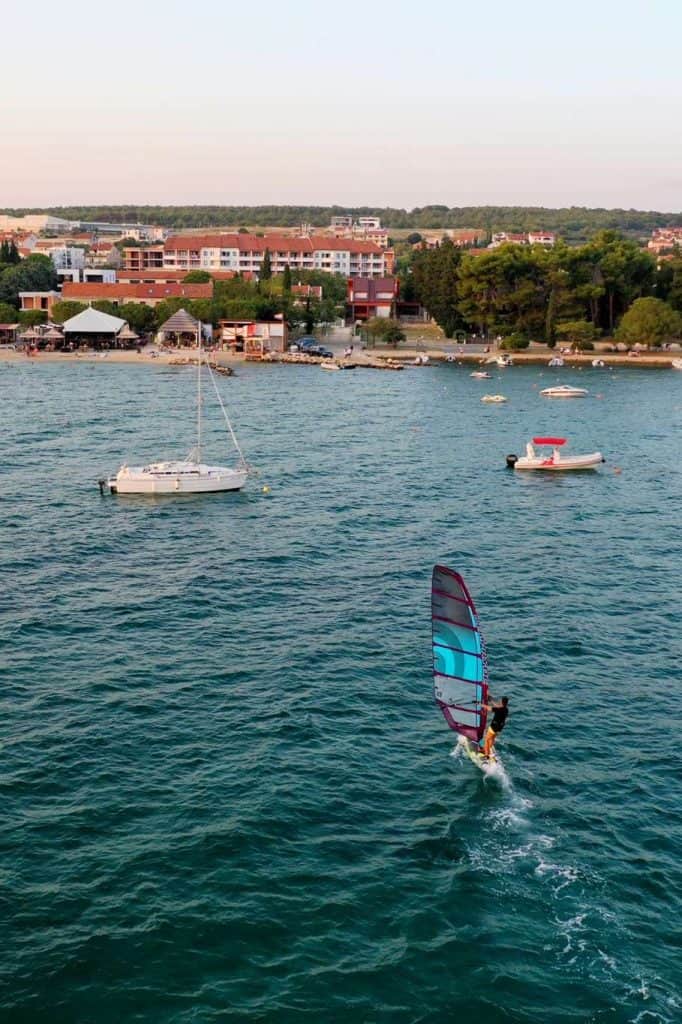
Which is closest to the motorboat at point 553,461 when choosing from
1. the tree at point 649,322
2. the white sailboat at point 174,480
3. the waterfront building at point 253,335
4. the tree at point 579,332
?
the white sailboat at point 174,480

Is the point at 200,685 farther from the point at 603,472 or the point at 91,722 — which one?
the point at 603,472

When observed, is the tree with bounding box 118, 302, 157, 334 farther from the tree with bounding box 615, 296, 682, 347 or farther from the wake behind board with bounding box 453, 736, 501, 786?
the wake behind board with bounding box 453, 736, 501, 786

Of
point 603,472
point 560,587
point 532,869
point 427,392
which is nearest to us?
point 532,869

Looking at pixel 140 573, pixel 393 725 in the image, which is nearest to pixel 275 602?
pixel 140 573

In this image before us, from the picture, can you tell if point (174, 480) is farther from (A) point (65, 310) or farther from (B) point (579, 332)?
(A) point (65, 310)

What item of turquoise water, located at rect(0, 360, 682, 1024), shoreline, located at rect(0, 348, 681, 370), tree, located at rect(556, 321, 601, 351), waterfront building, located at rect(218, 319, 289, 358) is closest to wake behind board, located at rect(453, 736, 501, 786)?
turquoise water, located at rect(0, 360, 682, 1024)

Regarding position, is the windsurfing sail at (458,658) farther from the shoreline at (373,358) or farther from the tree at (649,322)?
the tree at (649,322)
